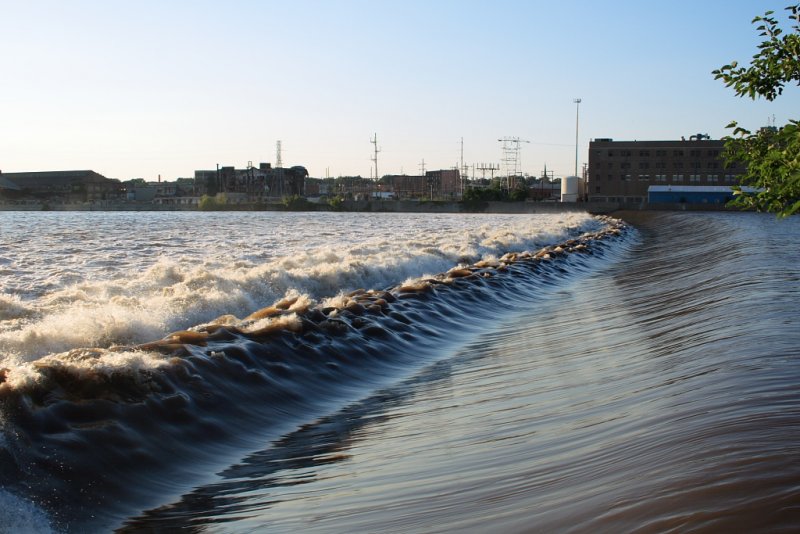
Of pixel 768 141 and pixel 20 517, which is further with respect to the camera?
pixel 768 141

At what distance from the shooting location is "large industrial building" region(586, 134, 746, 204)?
146 metres

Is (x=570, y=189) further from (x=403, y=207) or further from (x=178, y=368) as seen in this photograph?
(x=178, y=368)

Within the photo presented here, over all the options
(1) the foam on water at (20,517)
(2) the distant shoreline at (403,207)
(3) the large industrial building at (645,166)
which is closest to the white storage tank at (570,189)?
(3) the large industrial building at (645,166)

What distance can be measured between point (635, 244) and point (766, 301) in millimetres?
31559

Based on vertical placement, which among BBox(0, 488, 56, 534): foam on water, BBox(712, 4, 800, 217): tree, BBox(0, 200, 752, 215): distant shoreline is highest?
BBox(712, 4, 800, 217): tree

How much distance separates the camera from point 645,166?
14712 centimetres

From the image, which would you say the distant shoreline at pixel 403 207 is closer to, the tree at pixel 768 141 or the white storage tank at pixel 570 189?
the white storage tank at pixel 570 189

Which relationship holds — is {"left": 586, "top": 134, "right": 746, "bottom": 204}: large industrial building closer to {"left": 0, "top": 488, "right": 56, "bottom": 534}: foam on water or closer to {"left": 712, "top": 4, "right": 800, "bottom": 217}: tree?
{"left": 712, "top": 4, "right": 800, "bottom": 217}: tree

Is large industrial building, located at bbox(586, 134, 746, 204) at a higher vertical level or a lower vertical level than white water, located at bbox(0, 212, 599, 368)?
higher

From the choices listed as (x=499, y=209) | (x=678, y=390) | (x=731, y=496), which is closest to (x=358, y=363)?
(x=678, y=390)

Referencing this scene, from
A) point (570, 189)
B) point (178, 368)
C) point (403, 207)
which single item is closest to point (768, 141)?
point (178, 368)

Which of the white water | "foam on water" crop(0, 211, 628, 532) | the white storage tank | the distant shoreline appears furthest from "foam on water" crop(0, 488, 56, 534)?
the white storage tank

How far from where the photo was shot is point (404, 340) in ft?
37.8

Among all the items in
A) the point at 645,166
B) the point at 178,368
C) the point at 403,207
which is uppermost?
the point at 645,166
